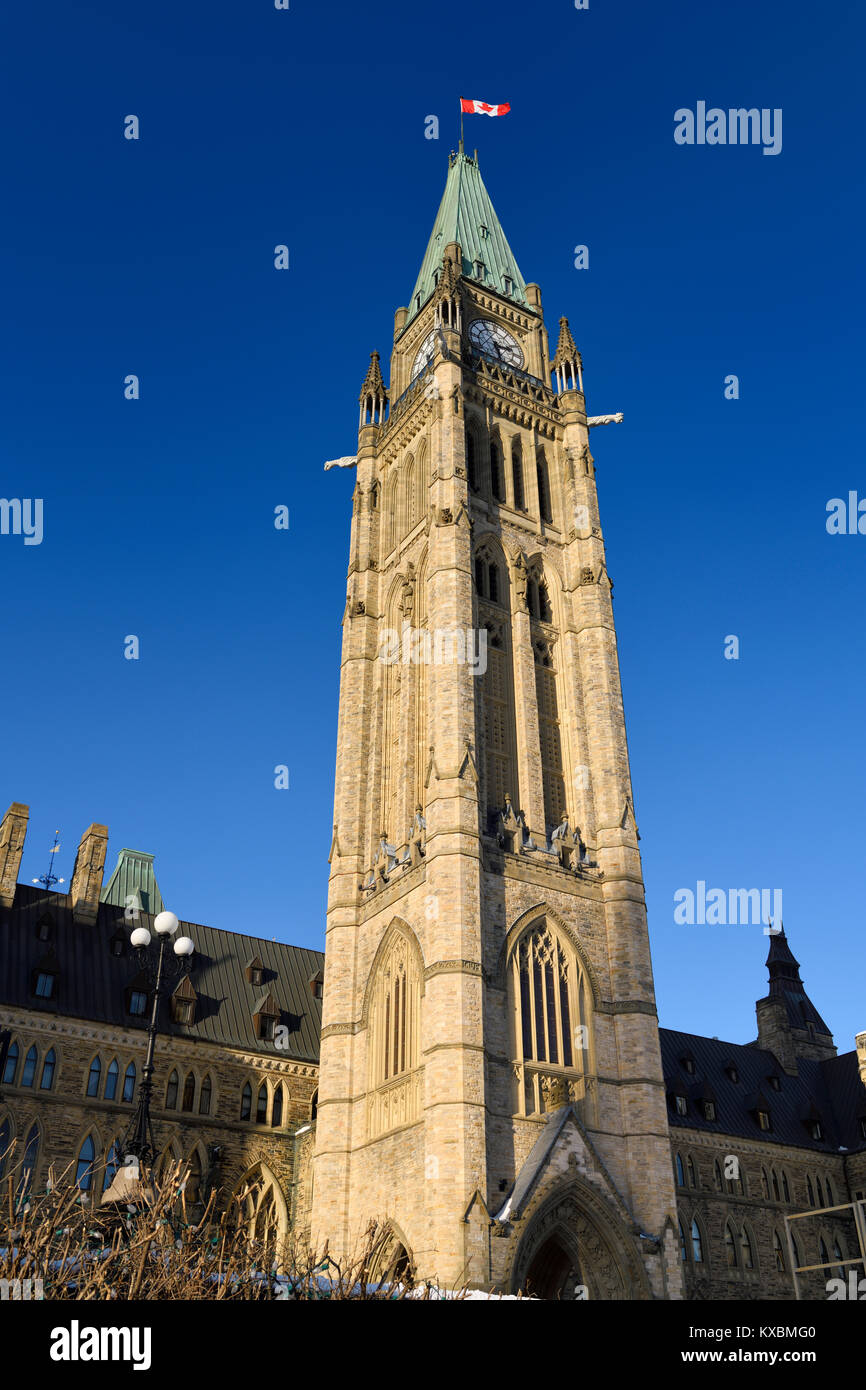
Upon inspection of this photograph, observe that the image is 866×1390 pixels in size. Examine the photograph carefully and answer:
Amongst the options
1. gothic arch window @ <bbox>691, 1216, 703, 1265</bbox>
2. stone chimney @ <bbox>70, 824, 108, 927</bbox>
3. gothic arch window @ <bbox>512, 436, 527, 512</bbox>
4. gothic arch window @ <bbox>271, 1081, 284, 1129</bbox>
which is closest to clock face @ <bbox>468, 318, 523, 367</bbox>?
gothic arch window @ <bbox>512, 436, 527, 512</bbox>

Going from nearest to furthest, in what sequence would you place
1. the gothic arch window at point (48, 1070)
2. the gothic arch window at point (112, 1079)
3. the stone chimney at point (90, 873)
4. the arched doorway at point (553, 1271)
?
the arched doorway at point (553, 1271)
the gothic arch window at point (48, 1070)
the gothic arch window at point (112, 1079)
the stone chimney at point (90, 873)

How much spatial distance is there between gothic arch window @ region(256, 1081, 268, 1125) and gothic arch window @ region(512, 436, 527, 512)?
2660 centimetres

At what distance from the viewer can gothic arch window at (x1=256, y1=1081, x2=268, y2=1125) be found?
43.5m

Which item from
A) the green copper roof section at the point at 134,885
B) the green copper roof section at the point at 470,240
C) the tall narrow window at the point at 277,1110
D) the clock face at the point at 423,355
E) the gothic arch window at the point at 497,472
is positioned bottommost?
the tall narrow window at the point at 277,1110

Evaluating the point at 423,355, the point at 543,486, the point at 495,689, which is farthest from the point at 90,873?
the point at 423,355

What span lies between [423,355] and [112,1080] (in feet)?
120

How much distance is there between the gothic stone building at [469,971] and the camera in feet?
109

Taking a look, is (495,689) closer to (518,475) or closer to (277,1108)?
(518,475)

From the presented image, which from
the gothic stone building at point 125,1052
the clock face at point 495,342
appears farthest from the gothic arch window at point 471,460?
the gothic stone building at point 125,1052

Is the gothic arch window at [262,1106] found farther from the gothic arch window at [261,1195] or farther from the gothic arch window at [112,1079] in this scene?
the gothic arch window at [112,1079]

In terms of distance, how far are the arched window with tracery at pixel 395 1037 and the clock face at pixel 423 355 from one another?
2961 centimetres

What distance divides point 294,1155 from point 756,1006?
4098cm

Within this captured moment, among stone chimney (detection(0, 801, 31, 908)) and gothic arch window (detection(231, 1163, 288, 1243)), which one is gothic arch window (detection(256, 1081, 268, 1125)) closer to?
gothic arch window (detection(231, 1163, 288, 1243))

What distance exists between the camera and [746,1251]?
49750 mm
